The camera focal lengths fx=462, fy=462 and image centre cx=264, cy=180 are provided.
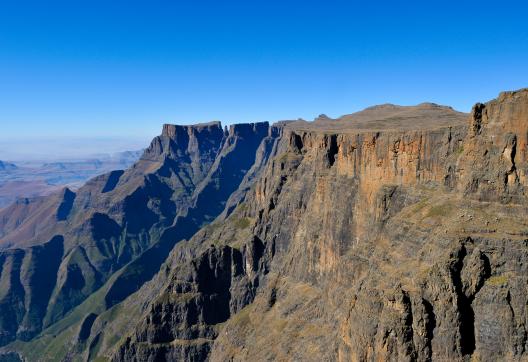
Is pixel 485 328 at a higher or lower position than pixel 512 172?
lower

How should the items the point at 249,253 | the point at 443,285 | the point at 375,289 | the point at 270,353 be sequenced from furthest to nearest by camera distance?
the point at 249,253 → the point at 270,353 → the point at 375,289 → the point at 443,285

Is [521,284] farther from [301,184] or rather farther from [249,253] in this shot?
[249,253]

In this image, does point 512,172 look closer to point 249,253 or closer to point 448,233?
point 448,233

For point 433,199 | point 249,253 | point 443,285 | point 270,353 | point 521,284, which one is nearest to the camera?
point 521,284

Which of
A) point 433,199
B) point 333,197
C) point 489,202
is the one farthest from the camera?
point 333,197

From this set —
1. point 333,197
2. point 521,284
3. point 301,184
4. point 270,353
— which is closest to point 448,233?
point 521,284

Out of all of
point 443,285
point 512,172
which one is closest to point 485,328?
point 443,285

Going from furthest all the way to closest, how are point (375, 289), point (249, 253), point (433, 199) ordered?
point (249, 253), point (433, 199), point (375, 289)

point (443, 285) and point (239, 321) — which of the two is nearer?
point (443, 285)

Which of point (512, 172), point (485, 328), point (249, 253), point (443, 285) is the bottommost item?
point (249, 253)
